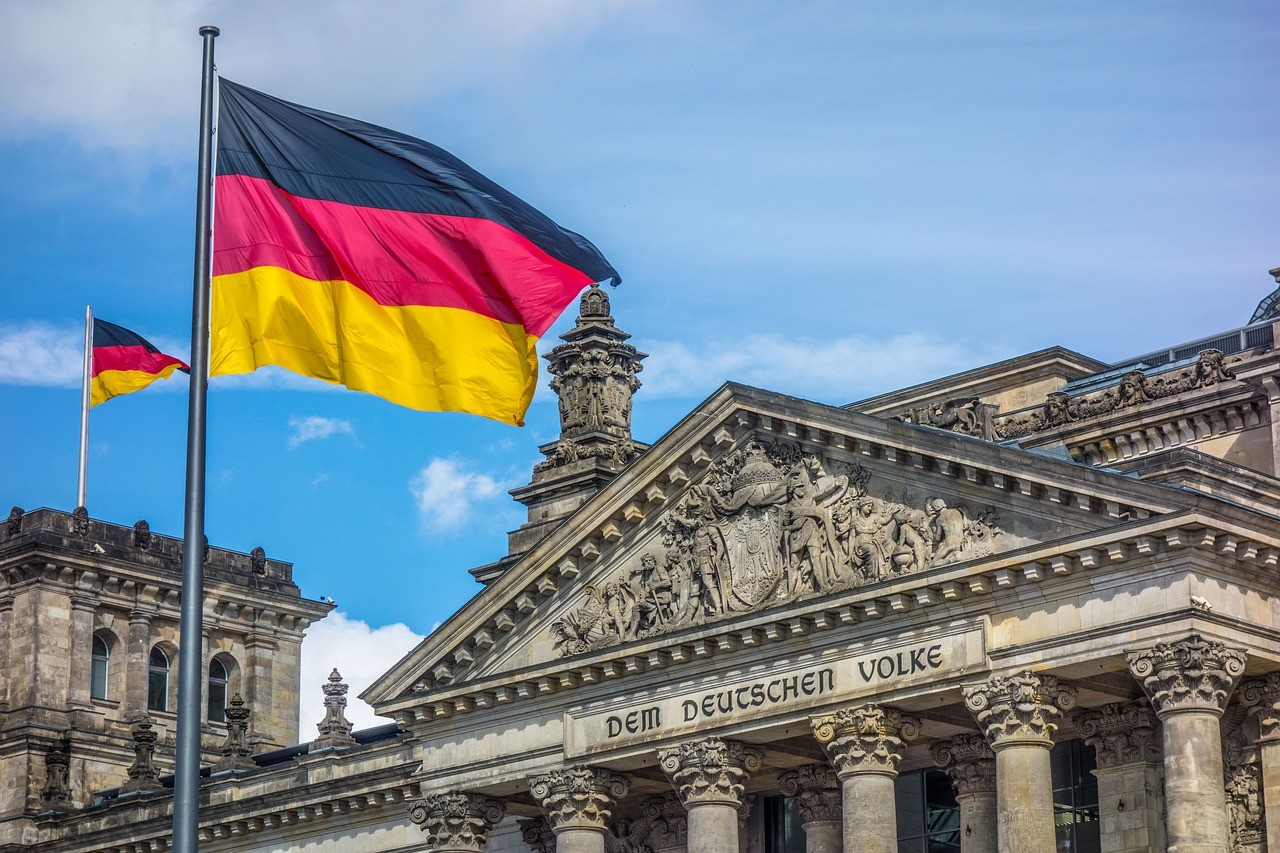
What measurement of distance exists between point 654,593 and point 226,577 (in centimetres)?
3427

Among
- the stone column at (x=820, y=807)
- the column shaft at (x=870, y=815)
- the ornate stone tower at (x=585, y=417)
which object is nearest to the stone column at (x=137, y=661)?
the ornate stone tower at (x=585, y=417)

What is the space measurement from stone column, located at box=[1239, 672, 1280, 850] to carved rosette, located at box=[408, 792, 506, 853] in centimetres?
1754

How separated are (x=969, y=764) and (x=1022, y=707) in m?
5.35

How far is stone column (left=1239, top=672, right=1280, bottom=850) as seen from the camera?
4303 centimetres

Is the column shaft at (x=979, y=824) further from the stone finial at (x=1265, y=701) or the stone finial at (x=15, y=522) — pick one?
the stone finial at (x=15, y=522)

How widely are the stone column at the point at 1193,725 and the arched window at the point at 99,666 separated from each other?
43827mm

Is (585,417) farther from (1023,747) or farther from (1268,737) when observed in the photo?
(1268,737)

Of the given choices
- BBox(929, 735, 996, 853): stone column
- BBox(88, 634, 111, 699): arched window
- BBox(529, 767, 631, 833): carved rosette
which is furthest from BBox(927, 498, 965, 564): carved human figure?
BBox(88, 634, 111, 699): arched window

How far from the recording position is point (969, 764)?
4834 centimetres

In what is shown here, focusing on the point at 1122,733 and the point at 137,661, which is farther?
the point at 137,661

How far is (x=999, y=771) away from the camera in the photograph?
43.5 meters

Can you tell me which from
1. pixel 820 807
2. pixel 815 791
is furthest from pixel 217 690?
pixel 820 807

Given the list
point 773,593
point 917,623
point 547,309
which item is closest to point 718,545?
point 773,593

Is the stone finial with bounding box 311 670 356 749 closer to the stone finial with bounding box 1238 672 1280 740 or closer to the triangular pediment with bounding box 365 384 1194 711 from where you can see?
the triangular pediment with bounding box 365 384 1194 711
